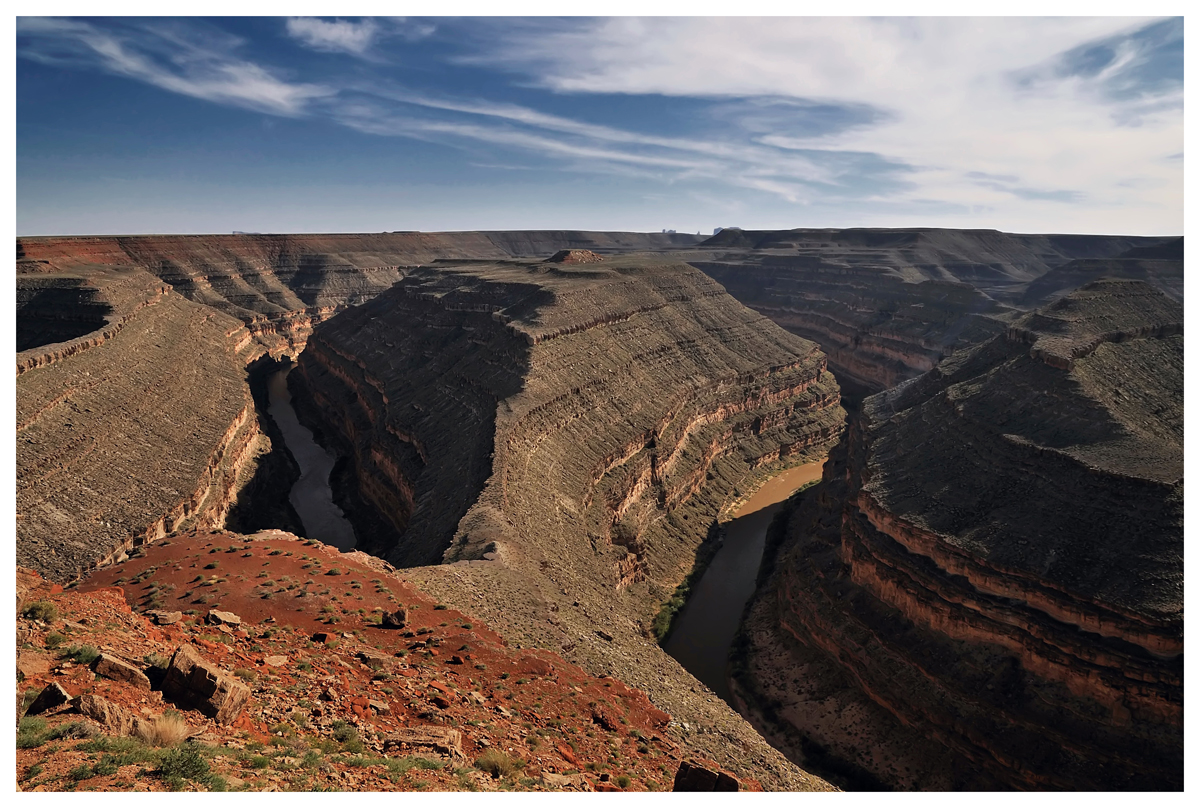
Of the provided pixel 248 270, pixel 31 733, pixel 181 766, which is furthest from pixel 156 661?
pixel 248 270

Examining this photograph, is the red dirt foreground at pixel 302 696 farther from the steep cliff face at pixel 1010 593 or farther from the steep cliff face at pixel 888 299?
the steep cliff face at pixel 888 299

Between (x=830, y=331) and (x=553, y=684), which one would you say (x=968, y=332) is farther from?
(x=553, y=684)

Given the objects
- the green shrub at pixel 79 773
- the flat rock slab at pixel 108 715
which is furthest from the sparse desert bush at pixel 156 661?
the green shrub at pixel 79 773

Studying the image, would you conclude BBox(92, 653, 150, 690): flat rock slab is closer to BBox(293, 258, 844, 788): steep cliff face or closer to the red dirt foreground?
the red dirt foreground

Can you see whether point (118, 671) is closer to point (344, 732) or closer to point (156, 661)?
point (156, 661)

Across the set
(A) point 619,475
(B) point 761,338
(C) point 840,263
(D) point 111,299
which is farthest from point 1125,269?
(D) point 111,299
